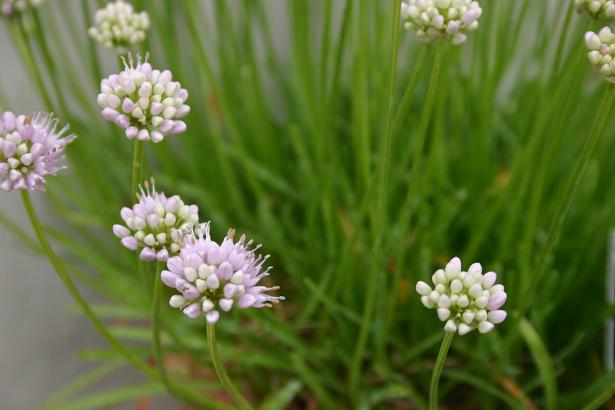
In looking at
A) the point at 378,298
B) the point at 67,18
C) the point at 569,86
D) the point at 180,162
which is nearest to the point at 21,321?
the point at 180,162

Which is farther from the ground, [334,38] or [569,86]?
[569,86]

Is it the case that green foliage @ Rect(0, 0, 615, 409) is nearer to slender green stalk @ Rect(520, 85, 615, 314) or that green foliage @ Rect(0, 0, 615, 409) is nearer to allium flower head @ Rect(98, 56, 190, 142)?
slender green stalk @ Rect(520, 85, 615, 314)

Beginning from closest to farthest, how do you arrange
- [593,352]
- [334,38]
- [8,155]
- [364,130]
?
1. [8,155]
2. [364,130]
3. [593,352]
4. [334,38]

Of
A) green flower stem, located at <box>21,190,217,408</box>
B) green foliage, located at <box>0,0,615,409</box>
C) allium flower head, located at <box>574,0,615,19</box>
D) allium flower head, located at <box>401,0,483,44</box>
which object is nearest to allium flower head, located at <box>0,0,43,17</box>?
green foliage, located at <box>0,0,615,409</box>

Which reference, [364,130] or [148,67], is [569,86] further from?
[148,67]

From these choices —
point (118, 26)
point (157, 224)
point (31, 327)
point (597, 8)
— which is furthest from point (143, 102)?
point (31, 327)

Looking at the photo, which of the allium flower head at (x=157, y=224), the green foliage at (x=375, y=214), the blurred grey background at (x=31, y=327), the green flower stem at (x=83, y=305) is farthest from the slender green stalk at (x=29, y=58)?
the blurred grey background at (x=31, y=327)

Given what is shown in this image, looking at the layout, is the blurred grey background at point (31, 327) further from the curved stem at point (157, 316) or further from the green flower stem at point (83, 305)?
the curved stem at point (157, 316)
